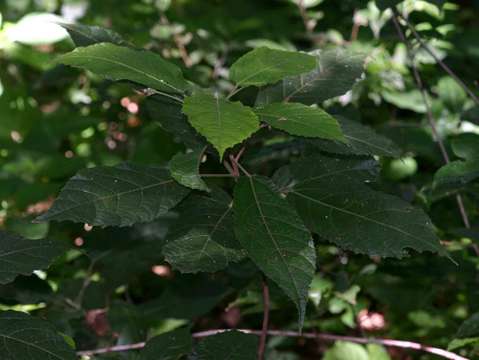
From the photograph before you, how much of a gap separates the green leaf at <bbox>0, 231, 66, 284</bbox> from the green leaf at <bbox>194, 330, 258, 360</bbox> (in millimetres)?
→ 300

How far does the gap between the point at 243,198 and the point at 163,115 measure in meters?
0.30

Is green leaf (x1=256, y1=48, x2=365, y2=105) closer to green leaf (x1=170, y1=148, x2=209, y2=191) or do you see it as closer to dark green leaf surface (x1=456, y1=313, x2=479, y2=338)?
green leaf (x1=170, y1=148, x2=209, y2=191)

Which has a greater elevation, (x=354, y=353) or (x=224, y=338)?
(x=224, y=338)

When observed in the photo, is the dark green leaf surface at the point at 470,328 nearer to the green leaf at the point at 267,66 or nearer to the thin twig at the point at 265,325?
the thin twig at the point at 265,325

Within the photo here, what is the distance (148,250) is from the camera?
183cm

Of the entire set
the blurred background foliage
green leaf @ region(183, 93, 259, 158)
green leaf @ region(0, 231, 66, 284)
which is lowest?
the blurred background foliage

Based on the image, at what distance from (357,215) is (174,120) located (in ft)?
1.36

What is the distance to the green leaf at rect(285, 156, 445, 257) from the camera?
1149mm

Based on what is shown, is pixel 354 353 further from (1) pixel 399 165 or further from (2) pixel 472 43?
(2) pixel 472 43

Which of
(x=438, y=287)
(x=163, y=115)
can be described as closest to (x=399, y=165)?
(x=438, y=287)

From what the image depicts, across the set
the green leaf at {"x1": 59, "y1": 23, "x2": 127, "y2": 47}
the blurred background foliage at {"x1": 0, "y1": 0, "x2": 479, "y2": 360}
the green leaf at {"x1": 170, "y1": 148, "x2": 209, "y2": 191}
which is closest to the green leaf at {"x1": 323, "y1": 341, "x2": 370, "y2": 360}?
the blurred background foliage at {"x1": 0, "y1": 0, "x2": 479, "y2": 360}

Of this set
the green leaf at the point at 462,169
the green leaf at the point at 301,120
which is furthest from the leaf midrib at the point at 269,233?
the green leaf at the point at 462,169

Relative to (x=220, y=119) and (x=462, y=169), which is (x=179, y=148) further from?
(x=220, y=119)

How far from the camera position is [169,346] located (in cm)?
131
